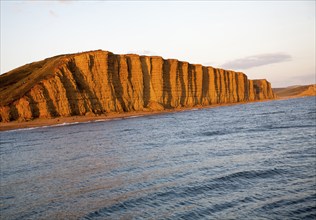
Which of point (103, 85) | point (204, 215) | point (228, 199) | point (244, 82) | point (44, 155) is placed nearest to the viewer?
point (204, 215)

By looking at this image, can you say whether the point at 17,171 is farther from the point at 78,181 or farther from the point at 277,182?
the point at 277,182

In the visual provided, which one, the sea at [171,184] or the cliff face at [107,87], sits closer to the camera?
the sea at [171,184]

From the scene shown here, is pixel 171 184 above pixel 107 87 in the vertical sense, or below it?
below

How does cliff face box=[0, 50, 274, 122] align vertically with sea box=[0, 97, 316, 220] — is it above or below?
above

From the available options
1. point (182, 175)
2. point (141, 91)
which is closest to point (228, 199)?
point (182, 175)

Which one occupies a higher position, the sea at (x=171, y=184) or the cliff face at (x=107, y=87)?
the cliff face at (x=107, y=87)

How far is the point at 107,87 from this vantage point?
88438 millimetres

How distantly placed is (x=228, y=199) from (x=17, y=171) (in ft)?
46.6

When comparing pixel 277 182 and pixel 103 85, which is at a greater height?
pixel 103 85

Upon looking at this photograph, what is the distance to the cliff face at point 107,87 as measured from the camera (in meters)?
75.8

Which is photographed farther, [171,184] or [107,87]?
[107,87]

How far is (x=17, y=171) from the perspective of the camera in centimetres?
2056

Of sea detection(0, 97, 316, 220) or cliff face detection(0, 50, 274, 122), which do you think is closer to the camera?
sea detection(0, 97, 316, 220)

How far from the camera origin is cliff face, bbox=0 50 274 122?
75750 mm
